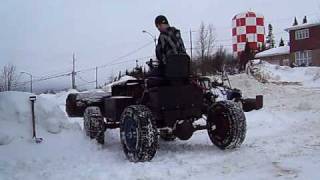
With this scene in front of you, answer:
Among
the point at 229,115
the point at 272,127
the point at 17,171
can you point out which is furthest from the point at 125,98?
the point at 272,127

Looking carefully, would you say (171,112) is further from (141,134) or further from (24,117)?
(24,117)

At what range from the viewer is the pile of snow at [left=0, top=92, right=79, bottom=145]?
28.5 feet

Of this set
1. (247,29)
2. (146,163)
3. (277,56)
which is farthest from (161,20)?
(277,56)

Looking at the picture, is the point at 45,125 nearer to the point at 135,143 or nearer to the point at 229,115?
the point at 135,143

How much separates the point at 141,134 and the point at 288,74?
28085 millimetres

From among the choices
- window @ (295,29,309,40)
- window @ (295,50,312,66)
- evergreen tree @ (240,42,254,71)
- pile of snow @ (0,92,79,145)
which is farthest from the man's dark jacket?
window @ (295,29,309,40)

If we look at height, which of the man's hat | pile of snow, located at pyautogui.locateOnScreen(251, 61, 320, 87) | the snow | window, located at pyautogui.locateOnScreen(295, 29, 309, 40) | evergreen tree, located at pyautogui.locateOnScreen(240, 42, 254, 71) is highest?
window, located at pyautogui.locateOnScreen(295, 29, 309, 40)

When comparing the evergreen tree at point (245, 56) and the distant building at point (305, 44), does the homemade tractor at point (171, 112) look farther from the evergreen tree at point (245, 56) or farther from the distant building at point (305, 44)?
the distant building at point (305, 44)

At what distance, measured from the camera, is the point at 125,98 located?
28.3 feet

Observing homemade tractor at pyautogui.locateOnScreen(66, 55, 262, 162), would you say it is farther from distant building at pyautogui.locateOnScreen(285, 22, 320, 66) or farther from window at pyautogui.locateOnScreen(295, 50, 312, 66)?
window at pyautogui.locateOnScreen(295, 50, 312, 66)

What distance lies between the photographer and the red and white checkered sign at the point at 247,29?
36.9 m

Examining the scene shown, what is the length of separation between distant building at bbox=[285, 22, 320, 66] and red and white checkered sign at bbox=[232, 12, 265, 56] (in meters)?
13.3

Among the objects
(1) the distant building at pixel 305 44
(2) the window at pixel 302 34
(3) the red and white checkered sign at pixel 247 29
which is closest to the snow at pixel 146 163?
(3) the red and white checkered sign at pixel 247 29

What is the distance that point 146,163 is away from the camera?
7.09 meters
